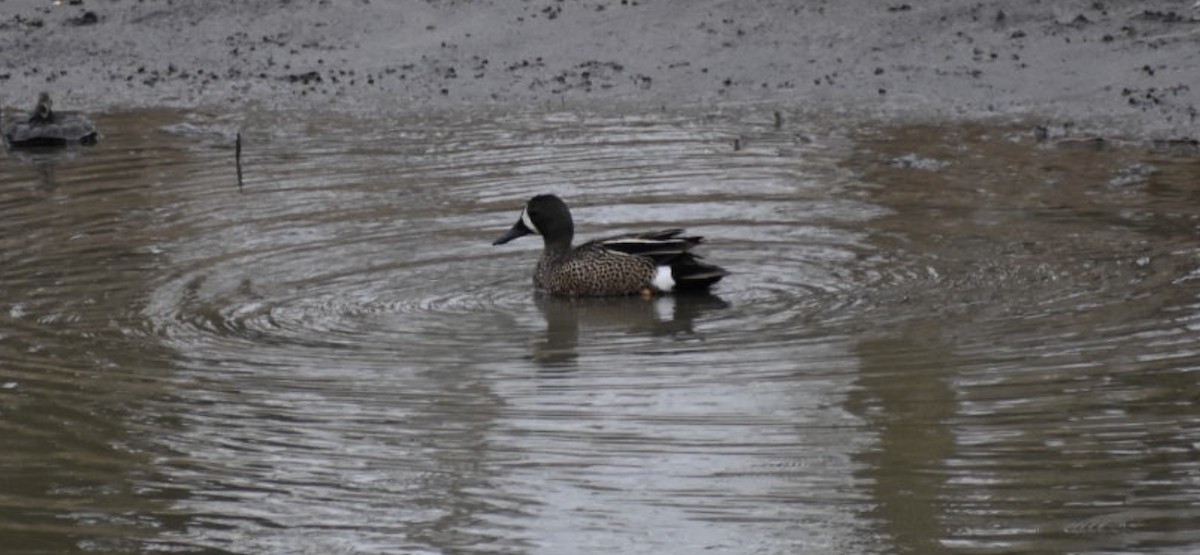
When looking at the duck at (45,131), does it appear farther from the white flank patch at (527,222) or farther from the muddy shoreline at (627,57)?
A: the white flank patch at (527,222)

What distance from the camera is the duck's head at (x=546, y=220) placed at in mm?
10961

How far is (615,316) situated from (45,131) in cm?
628

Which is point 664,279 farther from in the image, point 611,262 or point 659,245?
point 611,262

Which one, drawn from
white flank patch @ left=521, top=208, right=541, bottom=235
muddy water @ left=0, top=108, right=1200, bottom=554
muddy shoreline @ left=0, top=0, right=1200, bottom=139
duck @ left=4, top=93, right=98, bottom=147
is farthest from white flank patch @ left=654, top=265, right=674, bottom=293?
duck @ left=4, top=93, right=98, bottom=147

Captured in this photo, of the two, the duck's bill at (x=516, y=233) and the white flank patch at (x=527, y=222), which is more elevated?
the white flank patch at (x=527, y=222)

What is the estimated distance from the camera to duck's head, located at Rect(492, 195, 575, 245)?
36.0ft

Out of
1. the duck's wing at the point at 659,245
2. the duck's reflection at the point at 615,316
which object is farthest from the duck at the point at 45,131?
the duck's wing at the point at 659,245

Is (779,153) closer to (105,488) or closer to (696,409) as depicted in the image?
(696,409)

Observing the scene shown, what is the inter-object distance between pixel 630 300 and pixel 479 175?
292cm

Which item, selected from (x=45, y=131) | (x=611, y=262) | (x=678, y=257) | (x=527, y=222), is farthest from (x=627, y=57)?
(x=678, y=257)

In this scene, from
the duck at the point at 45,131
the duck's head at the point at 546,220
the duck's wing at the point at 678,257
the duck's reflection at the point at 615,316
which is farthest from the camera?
the duck at the point at 45,131

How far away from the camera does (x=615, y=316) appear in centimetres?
1020

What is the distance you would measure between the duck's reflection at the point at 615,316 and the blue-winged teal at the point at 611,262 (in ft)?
0.20

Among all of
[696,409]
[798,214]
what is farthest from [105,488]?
[798,214]
